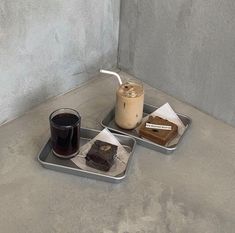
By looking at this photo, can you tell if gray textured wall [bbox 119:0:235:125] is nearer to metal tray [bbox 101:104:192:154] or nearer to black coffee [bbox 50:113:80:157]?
metal tray [bbox 101:104:192:154]

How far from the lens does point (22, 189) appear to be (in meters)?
0.73

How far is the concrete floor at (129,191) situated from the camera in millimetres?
676

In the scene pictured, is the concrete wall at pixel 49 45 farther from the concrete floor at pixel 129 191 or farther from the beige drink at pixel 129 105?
the beige drink at pixel 129 105

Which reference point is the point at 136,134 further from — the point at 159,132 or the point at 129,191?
the point at 129,191

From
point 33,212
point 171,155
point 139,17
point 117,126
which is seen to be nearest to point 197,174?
point 171,155

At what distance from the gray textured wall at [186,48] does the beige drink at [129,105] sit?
0.16 metres

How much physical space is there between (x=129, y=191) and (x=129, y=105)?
195 mm

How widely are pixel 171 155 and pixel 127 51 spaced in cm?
37

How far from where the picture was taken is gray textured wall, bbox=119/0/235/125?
0.84 m

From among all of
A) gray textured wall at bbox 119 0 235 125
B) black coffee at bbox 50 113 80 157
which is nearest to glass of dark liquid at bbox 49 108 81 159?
black coffee at bbox 50 113 80 157

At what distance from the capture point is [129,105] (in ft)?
2.73

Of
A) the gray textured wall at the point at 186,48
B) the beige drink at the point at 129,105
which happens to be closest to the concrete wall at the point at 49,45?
the gray textured wall at the point at 186,48

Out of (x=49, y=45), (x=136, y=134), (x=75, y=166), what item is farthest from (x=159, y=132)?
(x=49, y=45)

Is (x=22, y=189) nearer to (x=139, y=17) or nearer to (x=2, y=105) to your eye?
(x=2, y=105)
